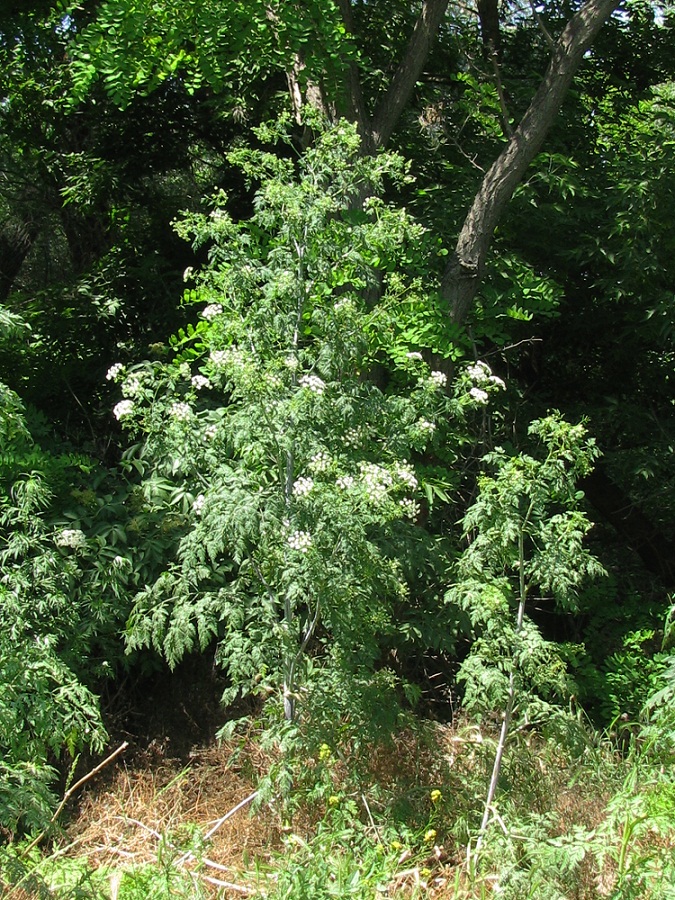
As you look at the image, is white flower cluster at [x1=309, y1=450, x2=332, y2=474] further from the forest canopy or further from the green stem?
the green stem

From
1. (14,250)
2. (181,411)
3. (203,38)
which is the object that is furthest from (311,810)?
(14,250)

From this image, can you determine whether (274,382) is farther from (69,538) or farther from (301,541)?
(69,538)

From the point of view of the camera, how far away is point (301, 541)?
10.9ft

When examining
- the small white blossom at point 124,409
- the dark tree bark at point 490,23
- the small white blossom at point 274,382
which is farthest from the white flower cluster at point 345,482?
the dark tree bark at point 490,23

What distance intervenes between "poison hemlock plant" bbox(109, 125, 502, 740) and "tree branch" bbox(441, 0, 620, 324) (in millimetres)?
1304

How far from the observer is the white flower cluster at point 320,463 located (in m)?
3.40

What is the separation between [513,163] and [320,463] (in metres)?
2.75

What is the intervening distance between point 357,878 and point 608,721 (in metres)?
2.74

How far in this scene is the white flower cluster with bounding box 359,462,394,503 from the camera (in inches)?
130

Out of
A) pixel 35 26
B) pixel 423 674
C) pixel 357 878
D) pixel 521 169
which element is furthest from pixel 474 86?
pixel 357 878

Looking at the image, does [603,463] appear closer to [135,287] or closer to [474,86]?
[474,86]

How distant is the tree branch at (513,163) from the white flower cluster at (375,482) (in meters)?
2.19

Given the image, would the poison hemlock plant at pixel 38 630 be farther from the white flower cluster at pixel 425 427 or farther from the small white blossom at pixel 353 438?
the white flower cluster at pixel 425 427

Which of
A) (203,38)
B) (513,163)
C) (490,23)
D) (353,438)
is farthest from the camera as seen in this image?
(490,23)
